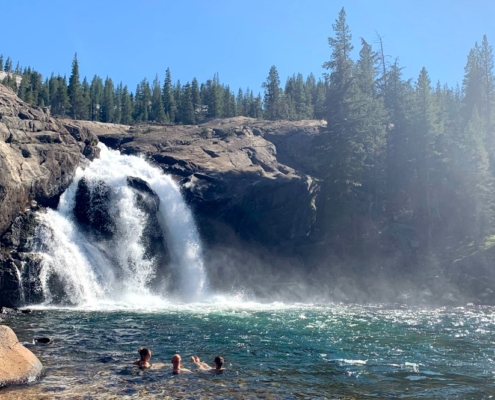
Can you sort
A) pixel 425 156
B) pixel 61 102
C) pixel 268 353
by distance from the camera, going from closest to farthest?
pixel 268 353, pixel 425 156, pixel 61 102

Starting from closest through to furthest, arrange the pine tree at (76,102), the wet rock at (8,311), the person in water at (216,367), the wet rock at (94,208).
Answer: the person in water at (216,367), the wet rock at (8,311), the wet rock at (94,208), the pine tree at (76,102)

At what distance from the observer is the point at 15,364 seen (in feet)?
45.6

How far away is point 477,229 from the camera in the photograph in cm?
4588

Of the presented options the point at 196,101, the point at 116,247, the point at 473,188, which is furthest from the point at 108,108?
the point at 473,188

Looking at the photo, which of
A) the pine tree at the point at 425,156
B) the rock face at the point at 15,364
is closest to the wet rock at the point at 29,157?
the rock face at the point at 15,364

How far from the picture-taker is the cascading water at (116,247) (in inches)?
1323

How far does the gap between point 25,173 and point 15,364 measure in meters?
25.6

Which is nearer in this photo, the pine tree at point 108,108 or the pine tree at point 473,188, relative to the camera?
the pine tree at point 473,188

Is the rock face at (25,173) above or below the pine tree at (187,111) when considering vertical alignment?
below

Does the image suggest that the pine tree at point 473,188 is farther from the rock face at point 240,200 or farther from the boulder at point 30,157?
the boulder at point 30,157

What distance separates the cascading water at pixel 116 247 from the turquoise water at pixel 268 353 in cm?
471

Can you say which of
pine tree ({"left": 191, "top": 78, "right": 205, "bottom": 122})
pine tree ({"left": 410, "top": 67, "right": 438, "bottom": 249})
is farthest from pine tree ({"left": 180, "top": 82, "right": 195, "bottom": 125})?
pine tree ({"left": 410, "top": 67, "right": 438, "bottom": 249})

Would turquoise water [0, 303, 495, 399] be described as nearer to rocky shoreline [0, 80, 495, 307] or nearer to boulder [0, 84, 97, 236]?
rocky shoreline [0, 80, 495, 307]

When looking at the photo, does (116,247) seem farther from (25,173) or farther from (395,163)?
(395,163)
